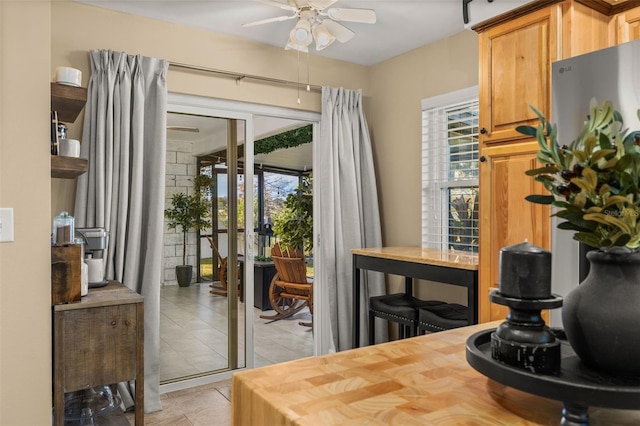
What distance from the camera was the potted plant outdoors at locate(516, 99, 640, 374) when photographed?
69 centimetres

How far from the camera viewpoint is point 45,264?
1950 millimetres

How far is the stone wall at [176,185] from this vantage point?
3.47 meters

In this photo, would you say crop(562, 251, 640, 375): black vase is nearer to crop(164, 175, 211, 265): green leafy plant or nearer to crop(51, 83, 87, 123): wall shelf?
crop(51, 83, 87, 123): wall shelf

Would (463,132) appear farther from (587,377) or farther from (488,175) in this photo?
(587,377)

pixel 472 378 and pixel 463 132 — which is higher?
pixel 463 132

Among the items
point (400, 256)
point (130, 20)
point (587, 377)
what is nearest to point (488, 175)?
point (400, 256)

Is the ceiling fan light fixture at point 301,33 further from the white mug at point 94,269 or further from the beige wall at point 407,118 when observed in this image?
the white mug at point 94,269

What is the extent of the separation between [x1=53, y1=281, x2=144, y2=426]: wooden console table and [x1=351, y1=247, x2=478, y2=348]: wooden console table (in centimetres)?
172

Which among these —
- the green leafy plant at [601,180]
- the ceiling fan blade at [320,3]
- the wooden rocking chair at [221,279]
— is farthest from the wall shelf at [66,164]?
the green leafy plant at [601,180]

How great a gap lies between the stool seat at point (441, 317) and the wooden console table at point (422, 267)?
172 millimetres

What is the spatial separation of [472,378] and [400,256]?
244 cm

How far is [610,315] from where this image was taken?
71 centimetres

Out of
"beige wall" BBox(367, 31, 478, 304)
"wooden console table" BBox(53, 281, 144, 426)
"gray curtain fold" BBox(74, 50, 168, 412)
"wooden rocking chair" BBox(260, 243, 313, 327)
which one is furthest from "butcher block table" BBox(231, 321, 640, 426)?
"wooden rocking chair" BBox(260, 243, 313, 327)

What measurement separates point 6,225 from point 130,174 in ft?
4.34
